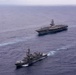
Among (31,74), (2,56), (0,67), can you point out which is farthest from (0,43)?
(31,74)

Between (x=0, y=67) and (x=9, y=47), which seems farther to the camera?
(x=9, y=47)

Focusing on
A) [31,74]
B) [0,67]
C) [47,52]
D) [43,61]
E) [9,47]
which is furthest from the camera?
[9,47]

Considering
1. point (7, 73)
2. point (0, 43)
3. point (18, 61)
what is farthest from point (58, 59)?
point (0, 43)

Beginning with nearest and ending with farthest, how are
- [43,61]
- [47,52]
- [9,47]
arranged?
[43,61]
[47,52]
[9,47]

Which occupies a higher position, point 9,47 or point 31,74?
point 9,47

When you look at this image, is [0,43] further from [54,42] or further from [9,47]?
[54,42]

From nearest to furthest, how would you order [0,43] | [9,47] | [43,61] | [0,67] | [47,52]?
[0,67] → [43,61] → [47,52] → [9,47] → [0,43]

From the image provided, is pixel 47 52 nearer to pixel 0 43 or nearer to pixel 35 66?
pixel 35 66

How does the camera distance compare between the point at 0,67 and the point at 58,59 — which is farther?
the point at 58,59

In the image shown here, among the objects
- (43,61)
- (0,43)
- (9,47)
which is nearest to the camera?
(43,61)
